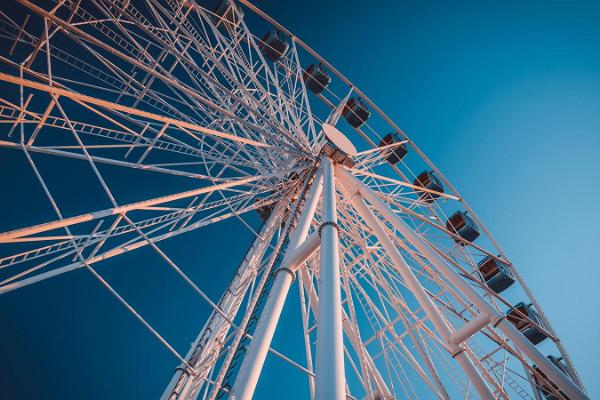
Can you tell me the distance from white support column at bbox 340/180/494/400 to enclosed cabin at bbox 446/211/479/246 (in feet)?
27.5

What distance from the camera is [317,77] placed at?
14031 mm

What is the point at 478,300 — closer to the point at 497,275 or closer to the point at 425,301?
the point at 425,301

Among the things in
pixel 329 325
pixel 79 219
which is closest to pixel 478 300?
pixel 329 325

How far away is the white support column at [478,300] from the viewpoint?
4508mm

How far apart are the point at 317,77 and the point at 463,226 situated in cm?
822

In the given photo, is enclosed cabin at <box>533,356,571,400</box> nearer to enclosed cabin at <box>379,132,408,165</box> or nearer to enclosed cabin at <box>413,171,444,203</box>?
enclosed cabin at <box>413,171,444,203</box>

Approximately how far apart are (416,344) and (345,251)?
3.90 metres

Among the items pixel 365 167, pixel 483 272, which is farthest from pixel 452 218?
pixel 365 167

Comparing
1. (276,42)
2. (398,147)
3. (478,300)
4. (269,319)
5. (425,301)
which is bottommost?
(478,300)

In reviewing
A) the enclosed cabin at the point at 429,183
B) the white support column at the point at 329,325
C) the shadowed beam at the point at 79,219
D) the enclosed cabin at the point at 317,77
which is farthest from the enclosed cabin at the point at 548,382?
the enclosed cabin at the point at 317,77

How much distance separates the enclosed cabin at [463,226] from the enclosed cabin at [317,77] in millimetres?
7396

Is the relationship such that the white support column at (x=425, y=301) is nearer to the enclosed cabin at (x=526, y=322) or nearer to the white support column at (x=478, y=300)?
the white support column at (x=478, y=300)

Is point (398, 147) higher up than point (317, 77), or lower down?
lower down

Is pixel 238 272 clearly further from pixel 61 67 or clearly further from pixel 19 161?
pixel 19 161
